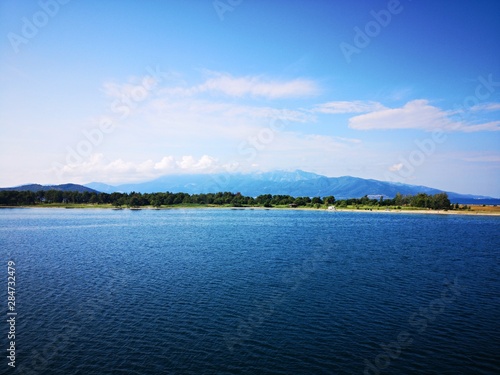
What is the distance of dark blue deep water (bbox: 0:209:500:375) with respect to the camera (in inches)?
763

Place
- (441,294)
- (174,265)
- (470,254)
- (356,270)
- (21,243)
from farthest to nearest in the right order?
(21,243)
(470,254)
(174,265)
(356,270)
(441,294)

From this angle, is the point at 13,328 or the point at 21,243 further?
the point at 21,243

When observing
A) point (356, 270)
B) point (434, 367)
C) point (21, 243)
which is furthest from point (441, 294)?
point (21, 243)

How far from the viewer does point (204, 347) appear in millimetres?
21062

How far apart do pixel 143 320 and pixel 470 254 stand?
55.4 metres

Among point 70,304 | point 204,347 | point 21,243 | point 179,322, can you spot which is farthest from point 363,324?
point 21,243

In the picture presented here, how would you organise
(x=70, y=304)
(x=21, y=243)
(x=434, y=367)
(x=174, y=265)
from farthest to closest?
(x=21, y=243) < (x=174, y=265) < (x=70, y=304) < (x=434, y=367)

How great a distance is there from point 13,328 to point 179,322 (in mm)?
11750

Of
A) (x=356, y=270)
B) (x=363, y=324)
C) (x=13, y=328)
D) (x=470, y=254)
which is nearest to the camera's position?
(x=13, y=328)

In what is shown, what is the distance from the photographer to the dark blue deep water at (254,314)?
19.4m

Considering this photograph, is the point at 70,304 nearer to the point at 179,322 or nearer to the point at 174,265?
the point at 179,322

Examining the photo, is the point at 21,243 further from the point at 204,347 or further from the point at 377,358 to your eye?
the point at 377,358

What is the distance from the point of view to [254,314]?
26.8 m

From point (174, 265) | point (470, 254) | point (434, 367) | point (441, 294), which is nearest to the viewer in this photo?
point (434, 367)
